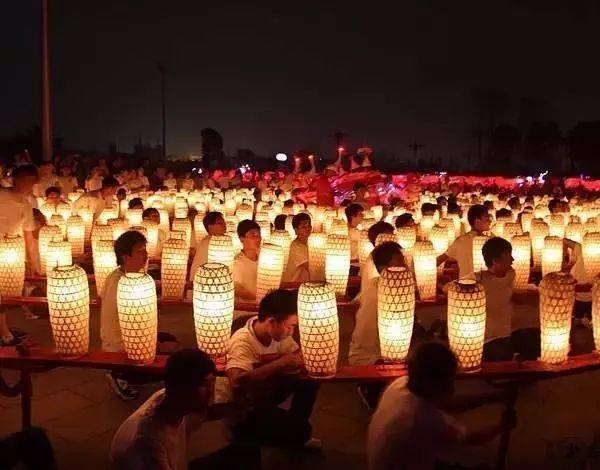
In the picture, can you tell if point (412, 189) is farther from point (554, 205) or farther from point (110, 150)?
point (110, 150)

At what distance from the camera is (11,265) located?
5531 millimetres

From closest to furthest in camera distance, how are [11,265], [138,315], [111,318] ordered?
[138,315]
[111,318]
[11,265]

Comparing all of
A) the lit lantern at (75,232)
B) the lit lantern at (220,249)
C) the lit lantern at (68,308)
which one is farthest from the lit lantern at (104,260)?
the lit lantern at (75,232)

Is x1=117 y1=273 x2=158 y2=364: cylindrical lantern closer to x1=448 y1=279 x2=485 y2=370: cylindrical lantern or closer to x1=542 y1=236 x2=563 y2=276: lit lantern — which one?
x1=448 y1=279 x2=485 y2=370: cylindrical lantern

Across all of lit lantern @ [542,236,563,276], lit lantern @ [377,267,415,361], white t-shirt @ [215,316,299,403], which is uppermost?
lit lantern @ [542,236,563,276]

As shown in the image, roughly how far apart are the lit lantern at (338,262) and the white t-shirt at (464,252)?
4.57 ft

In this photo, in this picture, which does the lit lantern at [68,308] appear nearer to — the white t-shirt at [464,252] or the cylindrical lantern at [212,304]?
the cylindrical lantern at [212,304]

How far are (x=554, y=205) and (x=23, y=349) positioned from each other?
8.54 meters

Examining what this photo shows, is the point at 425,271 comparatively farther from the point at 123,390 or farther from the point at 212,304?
the point at 123,390

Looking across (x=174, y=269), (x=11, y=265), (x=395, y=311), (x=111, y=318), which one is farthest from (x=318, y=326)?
(x=11, y=265)

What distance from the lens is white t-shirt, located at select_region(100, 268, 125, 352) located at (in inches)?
189

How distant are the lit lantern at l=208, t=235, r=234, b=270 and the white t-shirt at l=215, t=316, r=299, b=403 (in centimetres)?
199

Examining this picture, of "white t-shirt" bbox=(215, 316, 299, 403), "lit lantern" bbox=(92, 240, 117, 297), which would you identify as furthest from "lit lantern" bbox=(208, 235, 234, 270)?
"white t-shirt" bbox=(215, 316, 299, 403)

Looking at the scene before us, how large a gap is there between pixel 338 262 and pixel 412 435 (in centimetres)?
326
